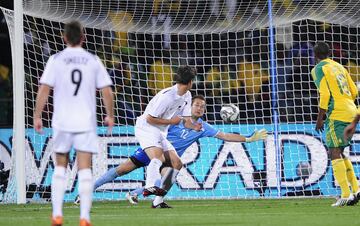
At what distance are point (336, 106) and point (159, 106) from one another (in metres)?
2.16

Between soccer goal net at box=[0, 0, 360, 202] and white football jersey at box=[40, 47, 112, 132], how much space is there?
6.85 metres

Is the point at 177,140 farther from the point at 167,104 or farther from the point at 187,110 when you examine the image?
the point at 167,104

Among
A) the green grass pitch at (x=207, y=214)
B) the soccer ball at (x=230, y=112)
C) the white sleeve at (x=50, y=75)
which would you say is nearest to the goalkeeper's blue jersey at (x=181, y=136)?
the green grass pitch at (x=207, y=214)

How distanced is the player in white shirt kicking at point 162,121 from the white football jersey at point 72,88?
4041mm

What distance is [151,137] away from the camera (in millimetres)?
12875

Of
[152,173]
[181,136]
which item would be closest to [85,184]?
[152,173]

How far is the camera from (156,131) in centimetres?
1295

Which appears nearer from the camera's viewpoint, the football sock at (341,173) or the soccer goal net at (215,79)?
the football sock at (341,173)

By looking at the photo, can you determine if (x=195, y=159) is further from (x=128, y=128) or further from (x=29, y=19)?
(x=29, y=19)

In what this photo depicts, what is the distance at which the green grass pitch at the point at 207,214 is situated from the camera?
9.68 metres

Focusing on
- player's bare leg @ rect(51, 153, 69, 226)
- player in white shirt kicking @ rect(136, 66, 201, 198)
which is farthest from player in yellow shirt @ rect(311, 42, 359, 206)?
player's bare leg @ rect(51, 153, 69, 226)

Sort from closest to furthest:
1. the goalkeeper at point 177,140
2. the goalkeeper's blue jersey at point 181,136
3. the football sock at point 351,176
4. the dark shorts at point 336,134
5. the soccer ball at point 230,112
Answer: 1. the dark shorts at point 336,134
2. the football sock at point 351,176
3. the goalkeeper at point 177,140
4. the goalkeeper's blue jersey at point 181,136
5. the soccer ball at point 230,112

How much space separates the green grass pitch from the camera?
9.68 meters

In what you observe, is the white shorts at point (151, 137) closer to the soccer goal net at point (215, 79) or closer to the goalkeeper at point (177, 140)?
the goalkeeper at point (177, 140)
